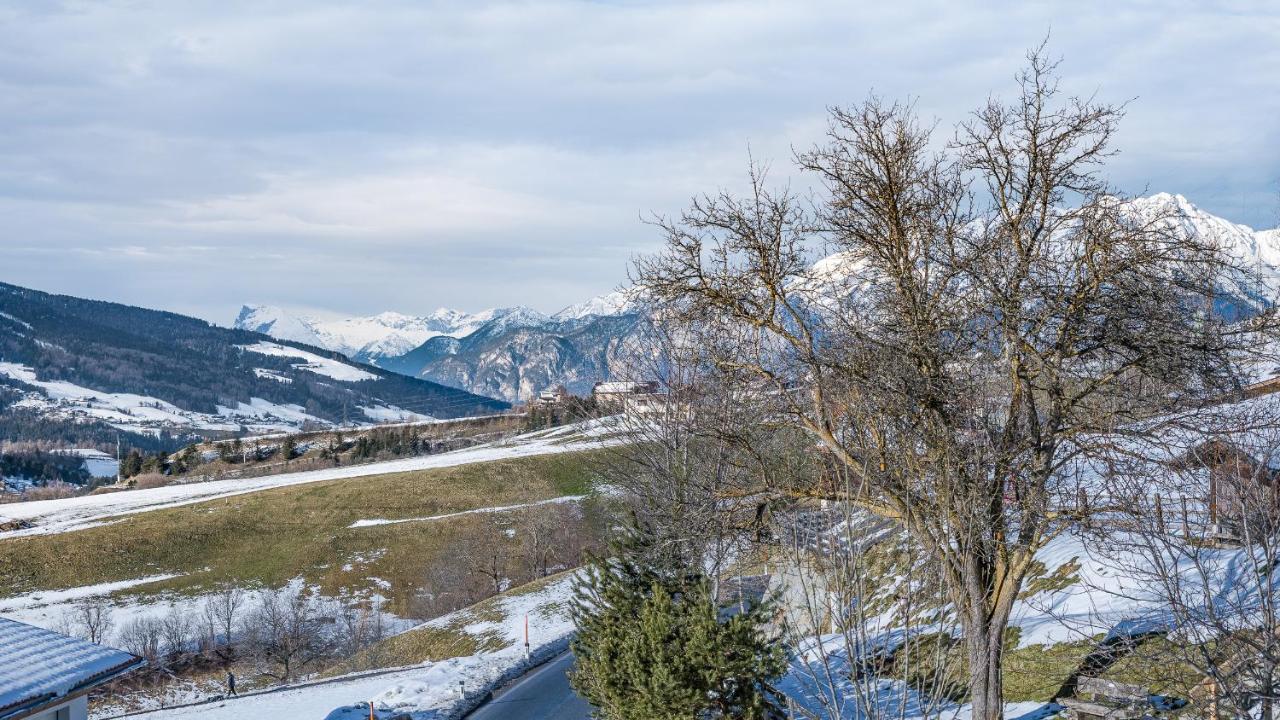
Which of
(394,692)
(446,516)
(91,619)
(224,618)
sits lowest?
(224,618)

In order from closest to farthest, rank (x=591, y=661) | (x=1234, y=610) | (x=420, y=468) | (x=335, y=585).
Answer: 1. (x=1234, y=610)
2. (x=591, y=661)
3. (x=335, y=585)
4. (x=420, y=468)

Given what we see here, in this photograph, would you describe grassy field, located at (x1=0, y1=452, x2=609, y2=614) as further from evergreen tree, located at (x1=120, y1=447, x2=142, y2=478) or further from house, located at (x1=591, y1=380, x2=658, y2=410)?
evergreen tree, located at (x1=120, y1=447, x2=142, y2=478)

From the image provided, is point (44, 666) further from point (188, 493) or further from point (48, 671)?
point (188, 493)

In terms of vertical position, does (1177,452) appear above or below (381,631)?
above

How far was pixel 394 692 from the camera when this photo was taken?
1023 inches

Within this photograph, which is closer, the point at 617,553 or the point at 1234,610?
the point at 1234,610

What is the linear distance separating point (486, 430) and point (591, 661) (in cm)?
16166

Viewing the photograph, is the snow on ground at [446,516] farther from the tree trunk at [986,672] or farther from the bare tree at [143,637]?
the tree trunk at [986,672]

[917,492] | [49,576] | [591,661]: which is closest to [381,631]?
[49,576]

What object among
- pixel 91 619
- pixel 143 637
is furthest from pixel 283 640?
pixel 91 619

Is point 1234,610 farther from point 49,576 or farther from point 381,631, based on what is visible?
point 49,576

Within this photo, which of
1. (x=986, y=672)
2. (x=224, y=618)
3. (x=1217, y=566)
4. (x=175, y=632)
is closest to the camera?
(x=1217, y=566)

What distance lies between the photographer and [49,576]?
75.2 meters

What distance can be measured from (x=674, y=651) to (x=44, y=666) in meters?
10.4
